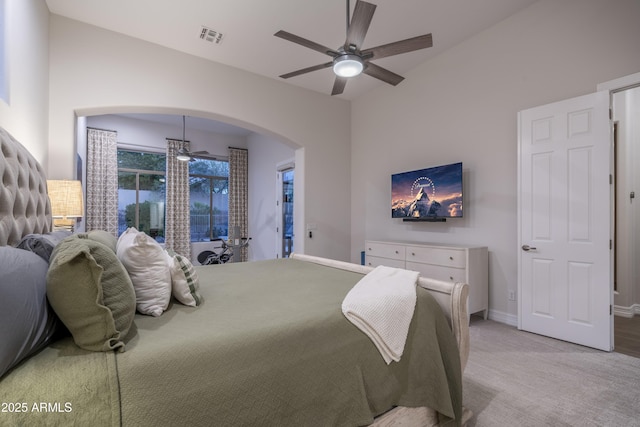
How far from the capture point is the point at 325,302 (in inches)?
61.4

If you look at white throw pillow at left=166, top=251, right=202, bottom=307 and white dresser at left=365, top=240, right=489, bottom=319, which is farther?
white dresser at left=365, top=240, right=489, bottom=319

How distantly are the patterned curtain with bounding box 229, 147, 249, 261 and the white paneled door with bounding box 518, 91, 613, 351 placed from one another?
6.13 m

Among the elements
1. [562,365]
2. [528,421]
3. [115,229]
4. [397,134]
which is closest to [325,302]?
[528,421]

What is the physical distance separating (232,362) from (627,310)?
484cm

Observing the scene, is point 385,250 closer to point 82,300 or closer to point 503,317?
point 503,317

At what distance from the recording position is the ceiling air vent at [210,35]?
11.3 feet

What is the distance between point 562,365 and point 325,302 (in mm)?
2189

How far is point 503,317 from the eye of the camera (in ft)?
11.1

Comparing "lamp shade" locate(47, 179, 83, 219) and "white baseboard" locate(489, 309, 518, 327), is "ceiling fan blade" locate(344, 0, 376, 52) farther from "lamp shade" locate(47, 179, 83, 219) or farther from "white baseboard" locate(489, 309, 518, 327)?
"white baseboard" locate(489, 309, 518, 327)

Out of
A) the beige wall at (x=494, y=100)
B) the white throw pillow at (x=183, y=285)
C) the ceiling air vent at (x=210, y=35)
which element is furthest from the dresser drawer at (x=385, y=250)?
the ceiling air vent at (x=210, y=35)

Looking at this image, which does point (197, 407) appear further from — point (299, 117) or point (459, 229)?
point (299, 117)

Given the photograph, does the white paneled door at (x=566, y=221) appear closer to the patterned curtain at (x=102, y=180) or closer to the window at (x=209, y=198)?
the window at (x=209, y=198)

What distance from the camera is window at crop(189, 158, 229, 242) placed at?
736cm

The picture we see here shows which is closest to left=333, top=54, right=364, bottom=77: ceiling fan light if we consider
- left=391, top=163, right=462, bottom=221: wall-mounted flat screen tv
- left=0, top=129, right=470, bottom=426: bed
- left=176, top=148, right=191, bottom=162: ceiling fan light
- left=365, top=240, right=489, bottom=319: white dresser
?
left=0, top=129, right=470, bottom=426: bed
